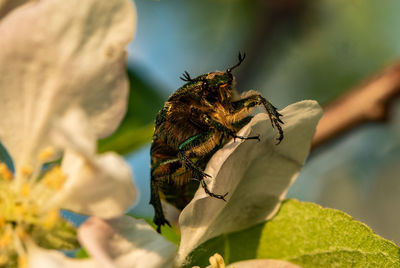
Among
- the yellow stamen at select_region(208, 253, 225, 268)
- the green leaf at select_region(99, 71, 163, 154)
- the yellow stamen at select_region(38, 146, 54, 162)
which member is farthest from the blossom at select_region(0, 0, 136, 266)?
the green leaf at select_region(99, 71, 163, 154)

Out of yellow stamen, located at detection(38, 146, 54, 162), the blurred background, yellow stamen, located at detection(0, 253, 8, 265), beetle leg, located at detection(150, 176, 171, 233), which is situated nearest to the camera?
yellow stamen, located at detection(0, 253, 8, 265)

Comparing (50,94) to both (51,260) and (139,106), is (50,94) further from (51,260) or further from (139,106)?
(139,106)

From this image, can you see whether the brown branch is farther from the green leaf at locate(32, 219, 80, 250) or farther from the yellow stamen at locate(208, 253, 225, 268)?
the green leaf at locate(32, 219, 80, 250)

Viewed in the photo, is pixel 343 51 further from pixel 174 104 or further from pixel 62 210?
pixel 62 210

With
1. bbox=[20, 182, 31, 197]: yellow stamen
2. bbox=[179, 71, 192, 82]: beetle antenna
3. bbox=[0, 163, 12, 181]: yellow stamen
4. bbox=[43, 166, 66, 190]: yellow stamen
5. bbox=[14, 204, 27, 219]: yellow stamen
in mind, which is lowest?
bbox=[14, 204, 27, 219]: yellow stamen

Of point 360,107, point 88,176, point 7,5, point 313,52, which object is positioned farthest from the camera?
point 313,52

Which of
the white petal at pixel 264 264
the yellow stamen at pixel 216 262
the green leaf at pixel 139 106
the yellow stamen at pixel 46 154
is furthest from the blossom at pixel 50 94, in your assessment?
the green leaf at pixel 139 106

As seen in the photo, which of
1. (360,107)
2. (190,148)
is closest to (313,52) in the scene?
(360,107)
